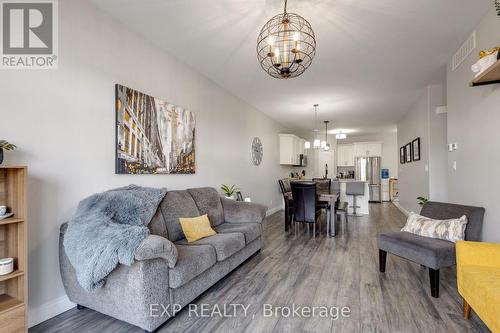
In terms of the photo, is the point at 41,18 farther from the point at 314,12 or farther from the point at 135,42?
the point at 314,12

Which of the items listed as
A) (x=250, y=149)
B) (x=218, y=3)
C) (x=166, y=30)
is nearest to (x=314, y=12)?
(x=218, y=3)

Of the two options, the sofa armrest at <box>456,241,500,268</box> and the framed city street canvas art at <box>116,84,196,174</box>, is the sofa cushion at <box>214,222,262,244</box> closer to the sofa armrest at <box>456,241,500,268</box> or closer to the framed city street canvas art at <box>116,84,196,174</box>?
the framed city street canvas art at <box>116,84,196,174</box>

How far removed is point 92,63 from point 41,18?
1.54 feet

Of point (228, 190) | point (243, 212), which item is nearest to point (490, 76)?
point (243, 212)

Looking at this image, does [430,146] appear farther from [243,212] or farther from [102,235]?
[102,235]

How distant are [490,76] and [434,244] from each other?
159cm

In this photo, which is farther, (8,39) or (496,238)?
(496,238)

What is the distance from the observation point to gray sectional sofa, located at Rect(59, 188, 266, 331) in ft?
5.88

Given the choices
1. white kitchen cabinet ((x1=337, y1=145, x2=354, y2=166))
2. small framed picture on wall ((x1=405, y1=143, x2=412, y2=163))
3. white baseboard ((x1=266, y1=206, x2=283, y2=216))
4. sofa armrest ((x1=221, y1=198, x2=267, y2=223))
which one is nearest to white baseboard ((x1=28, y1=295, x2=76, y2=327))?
sofa armrest ((x1=221, y1=198, x2=267, y2=223))

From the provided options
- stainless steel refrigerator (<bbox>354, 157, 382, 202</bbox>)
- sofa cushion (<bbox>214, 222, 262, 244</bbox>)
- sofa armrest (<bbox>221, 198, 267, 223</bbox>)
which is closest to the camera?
sofa cushion (<bbox>214, 222, 262, 244</bbox>)

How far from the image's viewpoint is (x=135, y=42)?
9.62 feet

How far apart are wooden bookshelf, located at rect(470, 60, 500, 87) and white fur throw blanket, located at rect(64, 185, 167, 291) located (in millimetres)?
3047

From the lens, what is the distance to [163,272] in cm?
192

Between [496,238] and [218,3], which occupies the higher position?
[218,3]
